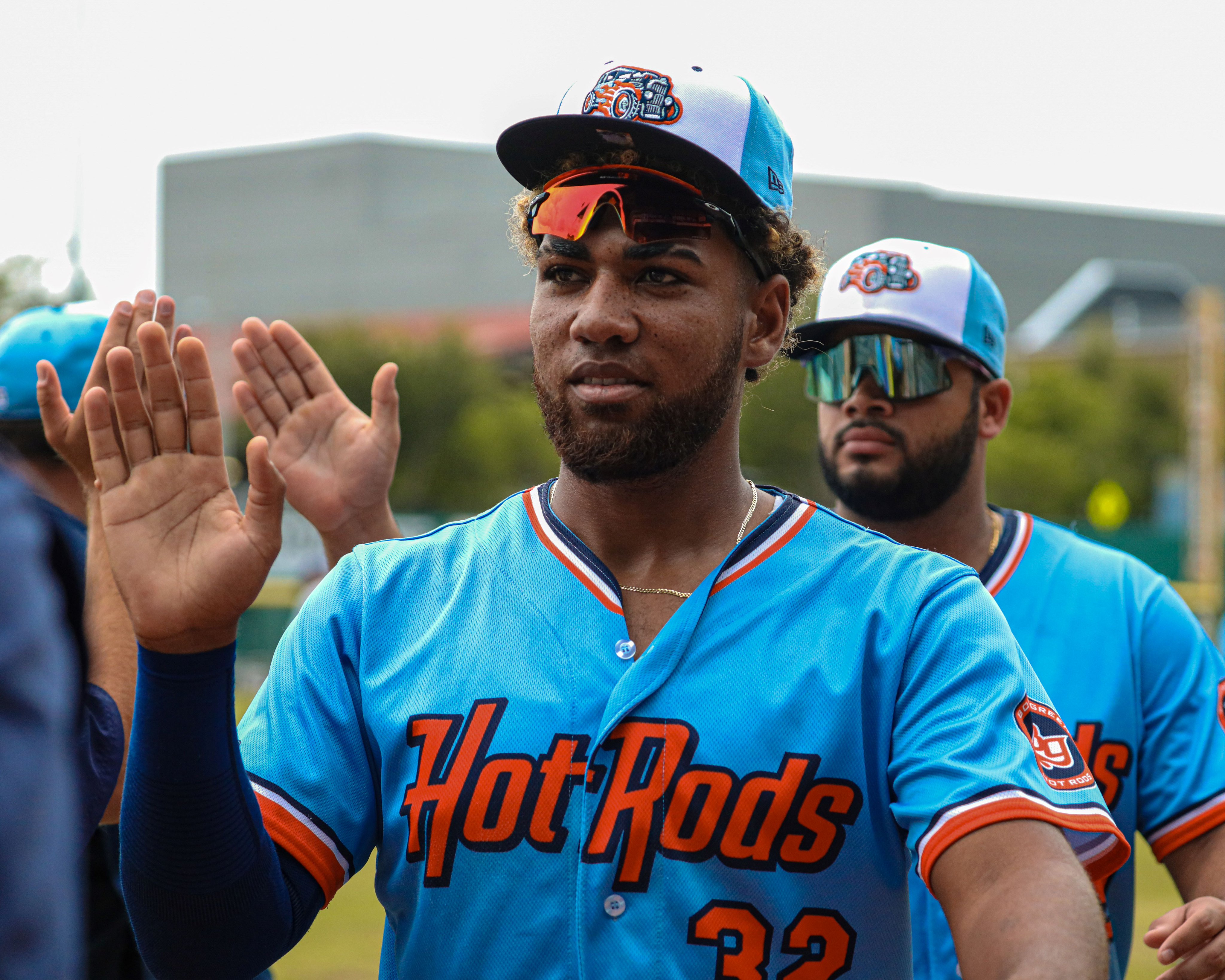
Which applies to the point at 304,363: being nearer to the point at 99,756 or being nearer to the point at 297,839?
the point at 99,756

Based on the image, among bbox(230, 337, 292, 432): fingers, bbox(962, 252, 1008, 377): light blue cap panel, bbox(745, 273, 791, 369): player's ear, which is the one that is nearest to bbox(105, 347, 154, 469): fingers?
bbox(745, 273, 791, 369): player's ear

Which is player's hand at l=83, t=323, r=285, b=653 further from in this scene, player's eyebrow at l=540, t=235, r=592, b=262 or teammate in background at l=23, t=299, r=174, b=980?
player's eyebrow at l=540, t=235, r=592, b=262

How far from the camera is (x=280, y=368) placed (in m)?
3.58

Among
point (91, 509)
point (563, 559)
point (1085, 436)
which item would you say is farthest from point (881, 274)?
point (1085, 436)

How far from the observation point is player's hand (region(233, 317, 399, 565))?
11.4 ft

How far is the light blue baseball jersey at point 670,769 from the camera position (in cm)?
216

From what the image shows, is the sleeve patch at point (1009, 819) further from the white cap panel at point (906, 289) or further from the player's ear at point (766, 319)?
the white cap panel at point (906, 289)

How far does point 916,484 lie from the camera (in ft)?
12.8

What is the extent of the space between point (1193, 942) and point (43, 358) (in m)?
3.14

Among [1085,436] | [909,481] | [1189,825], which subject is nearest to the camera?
[1189,825]

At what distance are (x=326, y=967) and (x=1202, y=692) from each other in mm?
5586

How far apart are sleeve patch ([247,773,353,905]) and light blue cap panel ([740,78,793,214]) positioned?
1.37m

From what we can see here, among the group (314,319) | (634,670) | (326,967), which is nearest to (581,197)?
(634,670)

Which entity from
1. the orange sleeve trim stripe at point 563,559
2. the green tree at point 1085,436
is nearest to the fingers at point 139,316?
the orange sleeve trim stripe at point 563,559
